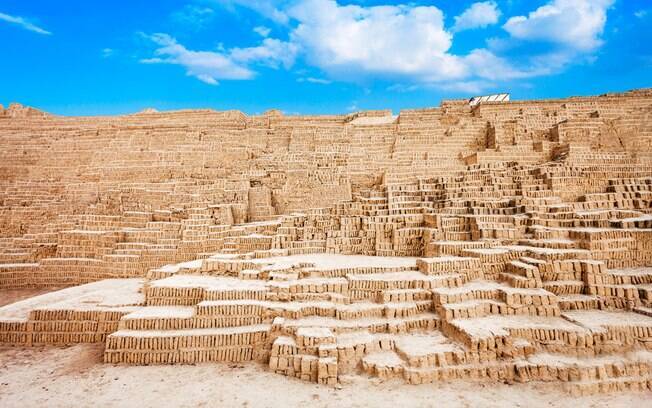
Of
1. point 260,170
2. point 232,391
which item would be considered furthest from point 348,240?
point 260,170

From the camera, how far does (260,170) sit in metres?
20.3

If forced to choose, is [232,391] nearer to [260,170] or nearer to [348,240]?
[348,240]

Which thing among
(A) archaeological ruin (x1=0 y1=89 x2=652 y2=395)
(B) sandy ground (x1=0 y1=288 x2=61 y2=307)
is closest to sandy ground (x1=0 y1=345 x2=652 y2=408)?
(A) archaeological ruin (x1=0 y1=89 x2=652 y2=395)

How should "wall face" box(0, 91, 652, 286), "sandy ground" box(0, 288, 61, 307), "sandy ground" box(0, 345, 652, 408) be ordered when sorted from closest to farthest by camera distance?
"sandy ground" box(0, 345, 652, 408)
"sandy ground" box(0, 288, 61, 307)
"wall face" box(0, 91, 652, 286)

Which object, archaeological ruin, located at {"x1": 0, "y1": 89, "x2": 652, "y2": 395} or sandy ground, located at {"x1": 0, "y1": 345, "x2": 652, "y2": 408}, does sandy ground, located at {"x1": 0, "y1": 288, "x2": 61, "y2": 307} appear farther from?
sandy ground, located at {"x1": 0, "y1": 345, "x2": 652, "y2": 408}

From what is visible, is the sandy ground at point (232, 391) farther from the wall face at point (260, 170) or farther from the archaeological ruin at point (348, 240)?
the wall face at point (260, 170)

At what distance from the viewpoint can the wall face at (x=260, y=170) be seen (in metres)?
14.1

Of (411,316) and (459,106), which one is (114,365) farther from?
(459,106)

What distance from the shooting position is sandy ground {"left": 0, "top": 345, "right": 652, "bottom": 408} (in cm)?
626

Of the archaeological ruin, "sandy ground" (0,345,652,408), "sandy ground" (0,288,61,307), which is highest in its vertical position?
the archaeological ruin

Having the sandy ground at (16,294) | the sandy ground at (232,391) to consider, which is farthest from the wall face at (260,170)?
the sandy ground at (232,391)

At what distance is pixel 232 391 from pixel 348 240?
7529 mm

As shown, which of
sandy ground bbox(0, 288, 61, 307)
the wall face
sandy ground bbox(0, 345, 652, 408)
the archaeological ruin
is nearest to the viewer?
sandy ground bbox(0, 345, 652, 408)

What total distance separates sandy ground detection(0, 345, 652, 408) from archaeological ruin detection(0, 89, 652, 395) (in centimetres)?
28
